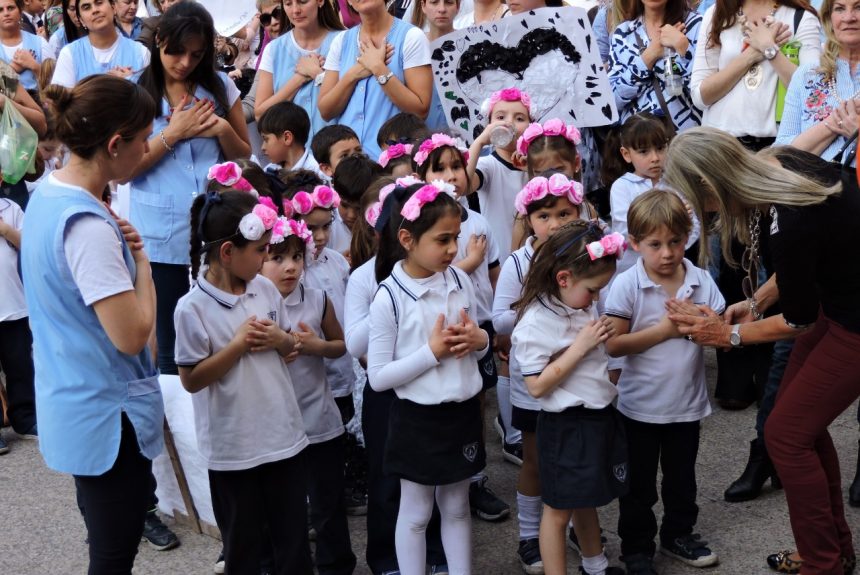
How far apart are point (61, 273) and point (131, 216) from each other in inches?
87.5

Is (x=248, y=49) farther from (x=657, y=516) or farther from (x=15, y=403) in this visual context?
(x=657, y=516)

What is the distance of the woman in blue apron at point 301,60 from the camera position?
6164 millimetres

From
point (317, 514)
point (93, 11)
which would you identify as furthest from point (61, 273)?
point (93, 11)

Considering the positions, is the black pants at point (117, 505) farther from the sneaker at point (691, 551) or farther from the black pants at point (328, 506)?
the sneaker at point (691, 551)

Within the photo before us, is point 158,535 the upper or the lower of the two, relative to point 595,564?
lower

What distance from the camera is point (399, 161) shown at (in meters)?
4.83

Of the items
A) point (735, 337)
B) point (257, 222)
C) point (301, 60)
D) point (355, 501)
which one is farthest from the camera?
point (301, 60)

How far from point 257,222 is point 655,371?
1654mm

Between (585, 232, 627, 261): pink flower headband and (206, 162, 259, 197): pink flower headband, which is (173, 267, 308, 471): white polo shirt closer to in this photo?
(206, 162, 259, 197): pink flower headband

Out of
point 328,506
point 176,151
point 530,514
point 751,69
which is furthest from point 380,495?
point 751,69

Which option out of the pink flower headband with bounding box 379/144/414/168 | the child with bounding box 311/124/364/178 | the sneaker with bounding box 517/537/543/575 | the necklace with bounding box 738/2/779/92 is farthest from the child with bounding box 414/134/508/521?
the necklace with bounding box 738/2/779/92

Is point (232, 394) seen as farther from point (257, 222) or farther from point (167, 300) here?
→ point (167, 300)

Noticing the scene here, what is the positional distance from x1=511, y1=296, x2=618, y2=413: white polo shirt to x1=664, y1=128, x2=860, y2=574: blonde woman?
1.34 ft

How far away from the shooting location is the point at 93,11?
624cm
